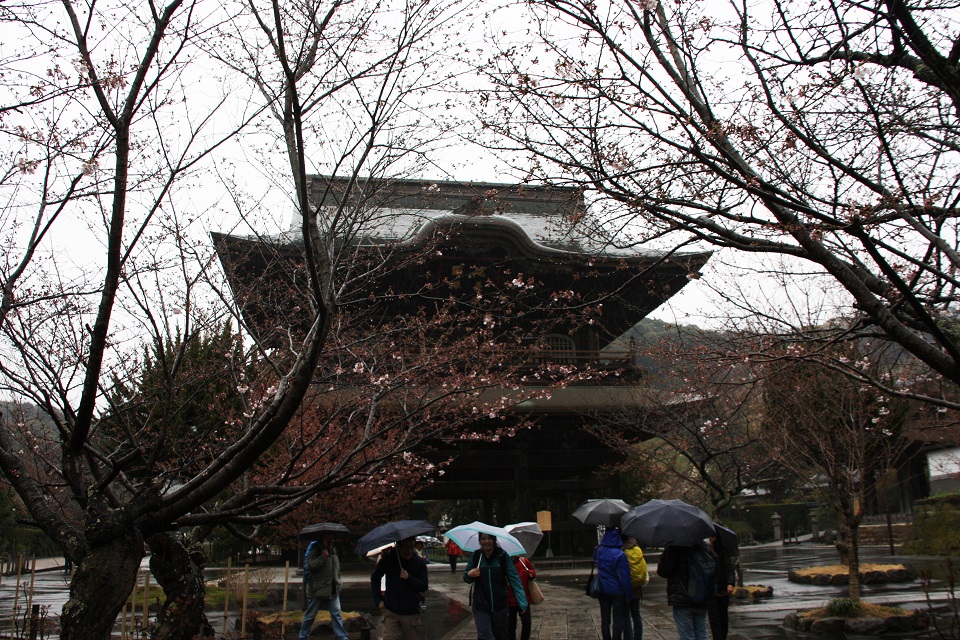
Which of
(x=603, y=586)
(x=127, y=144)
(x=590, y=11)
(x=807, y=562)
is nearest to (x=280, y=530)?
(x=603, y=586)

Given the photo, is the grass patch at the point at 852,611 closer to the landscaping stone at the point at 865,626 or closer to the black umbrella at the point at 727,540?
the landscaping stone at the point at 865,626

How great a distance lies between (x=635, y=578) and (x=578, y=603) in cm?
616

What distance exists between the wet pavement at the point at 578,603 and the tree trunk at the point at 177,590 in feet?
13.6

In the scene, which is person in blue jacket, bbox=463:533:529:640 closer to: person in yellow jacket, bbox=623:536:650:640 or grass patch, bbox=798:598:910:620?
person in yellow jacket, bbox=623:536:650:640

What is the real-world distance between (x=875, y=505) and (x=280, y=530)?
31534mm

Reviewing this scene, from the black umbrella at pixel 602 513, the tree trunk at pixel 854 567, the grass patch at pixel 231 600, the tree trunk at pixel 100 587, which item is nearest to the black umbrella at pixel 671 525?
the black umbrella at pixel 602 513

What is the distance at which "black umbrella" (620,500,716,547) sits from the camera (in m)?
7.30

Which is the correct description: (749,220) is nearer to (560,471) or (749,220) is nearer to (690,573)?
(690,573)

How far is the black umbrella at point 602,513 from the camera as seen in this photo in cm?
966

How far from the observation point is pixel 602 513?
9844 mm

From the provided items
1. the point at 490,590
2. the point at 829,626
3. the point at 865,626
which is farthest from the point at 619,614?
the point at 865,626

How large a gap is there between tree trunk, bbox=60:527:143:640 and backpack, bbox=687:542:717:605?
4.84m

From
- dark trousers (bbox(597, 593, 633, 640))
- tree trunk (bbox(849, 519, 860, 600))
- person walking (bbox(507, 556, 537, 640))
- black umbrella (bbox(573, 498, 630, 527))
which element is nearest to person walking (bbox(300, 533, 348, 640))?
person walking (bbox(507, 556, 537, 640))

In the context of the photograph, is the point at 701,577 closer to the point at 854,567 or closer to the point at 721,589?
the point at 721,589
